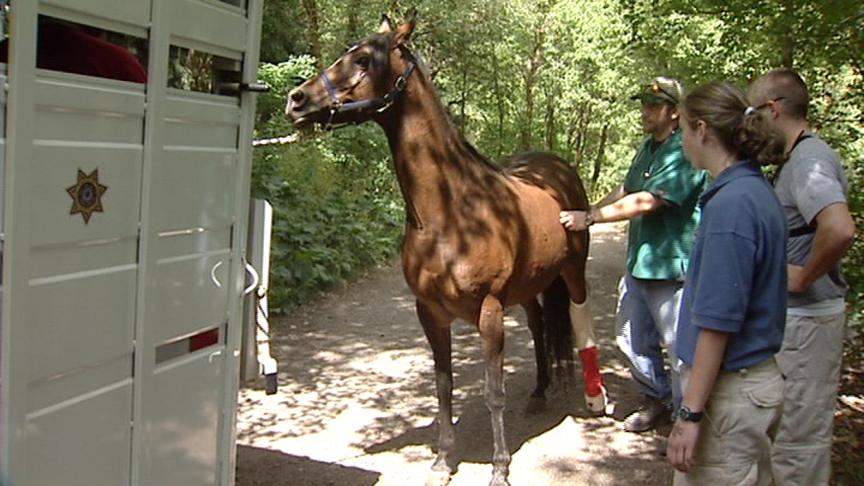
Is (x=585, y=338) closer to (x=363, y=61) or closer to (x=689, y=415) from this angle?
(x=363, y=61)

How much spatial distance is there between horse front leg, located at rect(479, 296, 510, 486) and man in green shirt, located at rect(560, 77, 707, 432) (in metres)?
0.90

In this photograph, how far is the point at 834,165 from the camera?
3266 mm

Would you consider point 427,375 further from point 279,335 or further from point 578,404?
point 279,335

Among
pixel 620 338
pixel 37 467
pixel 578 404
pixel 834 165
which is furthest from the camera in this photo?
pixel 578 404

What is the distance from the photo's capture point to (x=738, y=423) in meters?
2.45

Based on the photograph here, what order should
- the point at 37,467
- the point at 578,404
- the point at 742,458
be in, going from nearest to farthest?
1. the point at 37,467
2. the point at 742,458
3. the point at 578,404

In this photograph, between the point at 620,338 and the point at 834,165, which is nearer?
the point at 834,165

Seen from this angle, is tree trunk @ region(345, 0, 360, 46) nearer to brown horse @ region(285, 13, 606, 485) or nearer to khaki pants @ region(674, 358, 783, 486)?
brown horse @ region(285, 13, 606, 485)

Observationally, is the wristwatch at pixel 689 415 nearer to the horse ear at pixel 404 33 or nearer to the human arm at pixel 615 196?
the horse ear at pixel 404 33

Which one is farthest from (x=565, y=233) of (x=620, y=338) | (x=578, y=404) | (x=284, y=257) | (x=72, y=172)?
(x=284, y=257)

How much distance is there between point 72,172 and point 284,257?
7356 millimetres

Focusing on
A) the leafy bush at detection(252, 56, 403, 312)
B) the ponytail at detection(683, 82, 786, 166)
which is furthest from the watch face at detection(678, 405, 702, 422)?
the leafy bush at detection(252, 56, 403, 312)

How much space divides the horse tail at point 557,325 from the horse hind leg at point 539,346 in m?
0.04

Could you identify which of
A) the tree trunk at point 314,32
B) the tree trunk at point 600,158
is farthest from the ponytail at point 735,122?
the tree trunk at point 600,158
